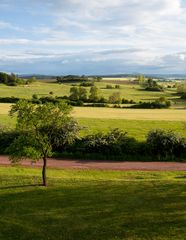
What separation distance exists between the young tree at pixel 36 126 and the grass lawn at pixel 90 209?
94.8 inches

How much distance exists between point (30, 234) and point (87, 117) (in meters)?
47.0

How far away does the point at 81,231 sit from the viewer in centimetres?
1934

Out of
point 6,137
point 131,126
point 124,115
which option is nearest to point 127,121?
point 131,126

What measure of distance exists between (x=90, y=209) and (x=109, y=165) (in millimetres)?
16422

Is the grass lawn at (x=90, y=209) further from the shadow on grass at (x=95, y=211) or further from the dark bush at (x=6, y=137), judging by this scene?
the dark bush at (x=6, y=137)

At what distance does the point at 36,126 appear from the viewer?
28.8 meters

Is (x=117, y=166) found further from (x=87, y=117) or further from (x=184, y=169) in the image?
(x=87, y=117)

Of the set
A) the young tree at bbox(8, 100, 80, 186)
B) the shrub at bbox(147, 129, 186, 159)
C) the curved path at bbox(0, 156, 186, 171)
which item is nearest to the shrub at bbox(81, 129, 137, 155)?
the shrub at bbox(147, 129, 186, 159)

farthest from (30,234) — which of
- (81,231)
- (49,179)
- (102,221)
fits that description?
(49,179)

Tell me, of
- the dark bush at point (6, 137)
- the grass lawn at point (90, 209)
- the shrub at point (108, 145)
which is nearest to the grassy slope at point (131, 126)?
the shrub at point (108, 145)

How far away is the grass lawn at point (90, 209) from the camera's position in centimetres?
1908

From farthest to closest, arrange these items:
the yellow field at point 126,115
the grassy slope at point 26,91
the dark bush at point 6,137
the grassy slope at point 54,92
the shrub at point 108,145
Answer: the grassy slope at point 54,92
the grassy slope at point 26,91
the yellow field at point 126,115
the dark bush at point 6,137
the shrub at point 108,145

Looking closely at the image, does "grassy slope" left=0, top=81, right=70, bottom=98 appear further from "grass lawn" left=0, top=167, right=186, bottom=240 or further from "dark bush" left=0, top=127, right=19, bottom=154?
"grass lawn" left=0, top=167, right=186, bottom=240

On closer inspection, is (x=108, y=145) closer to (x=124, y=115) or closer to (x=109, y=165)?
(x=109, y=165)
